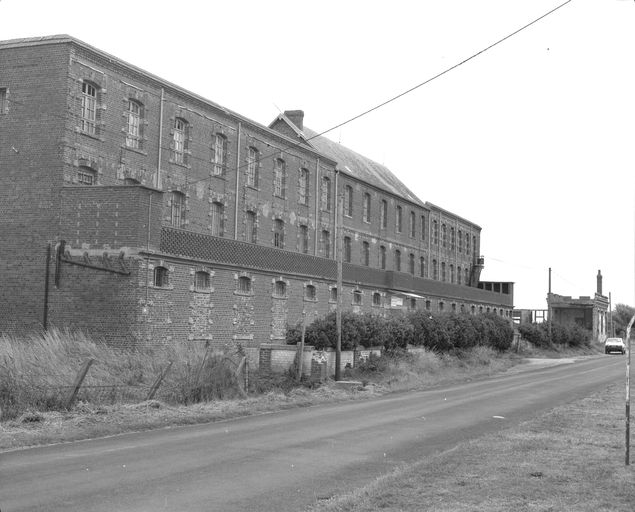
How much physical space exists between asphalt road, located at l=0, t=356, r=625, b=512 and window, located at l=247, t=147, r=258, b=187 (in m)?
20.2

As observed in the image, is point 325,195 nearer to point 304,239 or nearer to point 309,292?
point 304,239

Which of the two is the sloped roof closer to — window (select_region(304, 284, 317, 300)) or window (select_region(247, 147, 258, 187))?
window (select_region(247, 147, 258, 187))

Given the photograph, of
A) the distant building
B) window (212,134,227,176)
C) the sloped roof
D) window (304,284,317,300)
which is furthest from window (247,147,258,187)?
the distant building

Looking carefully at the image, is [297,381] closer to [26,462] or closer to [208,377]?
[208,377]

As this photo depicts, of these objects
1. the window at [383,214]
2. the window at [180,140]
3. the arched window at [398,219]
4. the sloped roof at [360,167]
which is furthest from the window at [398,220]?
the window at [180,140]

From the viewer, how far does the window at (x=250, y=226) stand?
37344mm

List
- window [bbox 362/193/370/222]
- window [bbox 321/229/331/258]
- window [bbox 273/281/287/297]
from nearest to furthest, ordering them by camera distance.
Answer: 1. window [bbox 273/281/287/297]
2. window [bbox 321/229/331/258]
3. window [bbox 362/193/370/222]

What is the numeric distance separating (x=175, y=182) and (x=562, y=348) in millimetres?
48525

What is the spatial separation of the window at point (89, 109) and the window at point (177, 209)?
17.6 ft

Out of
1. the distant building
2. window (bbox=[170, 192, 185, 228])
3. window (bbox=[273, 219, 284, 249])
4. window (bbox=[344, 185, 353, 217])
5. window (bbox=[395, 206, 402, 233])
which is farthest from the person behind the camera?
the distant building

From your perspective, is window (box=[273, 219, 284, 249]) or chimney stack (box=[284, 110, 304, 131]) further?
chimney stack (box=[284, 110, 304, 131])

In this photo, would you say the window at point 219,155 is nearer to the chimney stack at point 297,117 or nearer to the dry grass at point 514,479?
the chimney stack at point 297,117

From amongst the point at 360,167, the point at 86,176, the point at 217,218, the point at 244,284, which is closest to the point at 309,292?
the point at 217,218

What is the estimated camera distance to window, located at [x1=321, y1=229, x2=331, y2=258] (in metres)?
45.4
